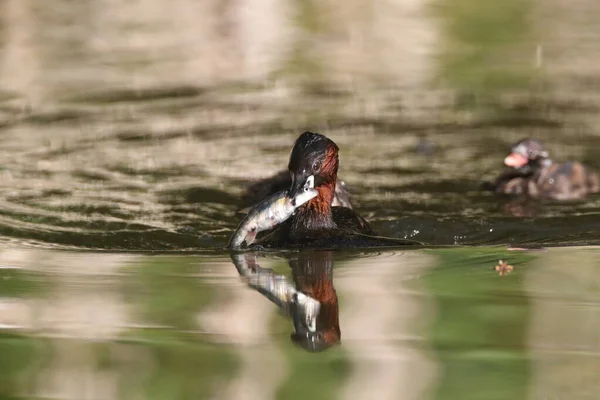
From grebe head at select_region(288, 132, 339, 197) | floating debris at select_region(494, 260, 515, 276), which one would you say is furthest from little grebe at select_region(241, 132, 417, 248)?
floating debris at select_region(494, 260, 515, 276)

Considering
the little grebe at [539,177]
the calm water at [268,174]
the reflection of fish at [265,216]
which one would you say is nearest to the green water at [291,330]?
the calm water at [268,174]

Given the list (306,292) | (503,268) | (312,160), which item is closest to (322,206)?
(312,160)

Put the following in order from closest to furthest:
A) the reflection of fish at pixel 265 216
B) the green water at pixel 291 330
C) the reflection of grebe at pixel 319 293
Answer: the green water at pixel 291 330 → the reflection of grebe at pixel 319 293 → the reflection of fish at pixel 265 216

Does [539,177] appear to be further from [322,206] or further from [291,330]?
[291,330]

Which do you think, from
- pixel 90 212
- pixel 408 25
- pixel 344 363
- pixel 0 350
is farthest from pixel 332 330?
pixel 408 25

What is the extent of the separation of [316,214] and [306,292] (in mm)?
1468

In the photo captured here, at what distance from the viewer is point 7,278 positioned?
459 cm

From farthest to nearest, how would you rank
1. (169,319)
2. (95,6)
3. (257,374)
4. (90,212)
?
(95,6) < (90,212) < (169,319) < (257,374)

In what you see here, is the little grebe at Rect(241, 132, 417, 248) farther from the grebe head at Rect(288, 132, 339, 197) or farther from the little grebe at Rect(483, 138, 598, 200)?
the little grebe at Rect(483, 138, 598, 200)

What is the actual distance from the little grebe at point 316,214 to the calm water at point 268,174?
1.05 ft

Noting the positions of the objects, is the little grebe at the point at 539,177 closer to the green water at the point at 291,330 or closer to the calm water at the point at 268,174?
the calm water at the point at 268,174

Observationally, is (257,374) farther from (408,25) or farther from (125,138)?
(408,25)

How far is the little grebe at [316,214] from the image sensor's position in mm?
5496

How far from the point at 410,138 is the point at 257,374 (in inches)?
206
